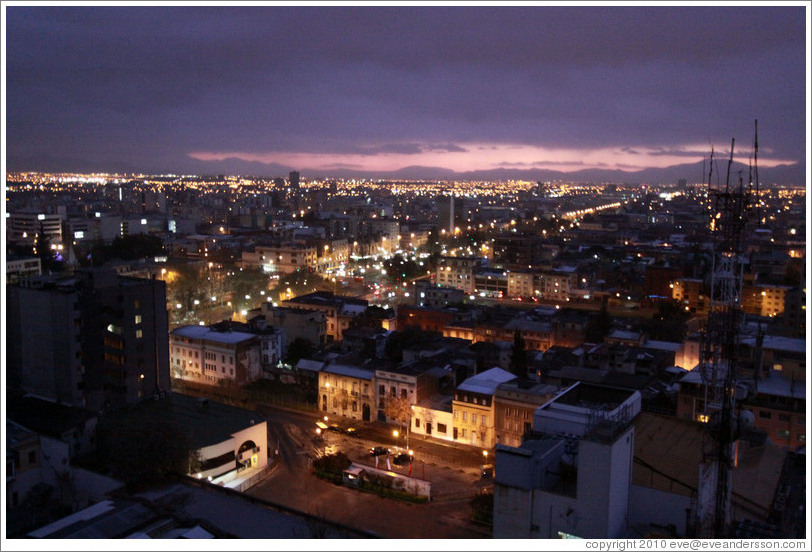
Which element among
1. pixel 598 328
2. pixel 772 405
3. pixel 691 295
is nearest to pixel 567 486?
pixel 772 405

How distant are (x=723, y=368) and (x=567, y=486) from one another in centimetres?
94

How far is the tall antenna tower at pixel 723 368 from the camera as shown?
2.70 metres

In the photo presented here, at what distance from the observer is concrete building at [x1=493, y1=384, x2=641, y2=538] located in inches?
121

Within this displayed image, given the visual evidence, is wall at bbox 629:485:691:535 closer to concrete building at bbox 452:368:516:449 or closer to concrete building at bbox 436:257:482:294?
concrete building at bbox 452:368:516:449

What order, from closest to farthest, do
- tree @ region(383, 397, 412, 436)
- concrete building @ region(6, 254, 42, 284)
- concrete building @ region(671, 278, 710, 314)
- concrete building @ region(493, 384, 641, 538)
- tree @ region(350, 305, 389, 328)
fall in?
concrete building @ region(493, 384, 641, 538), tree @ region(383, 397, 412, 436), tree @ region(350, 305, 389, 328), concrete building @ region(6, 254, 42, 284), concrete building @ region(671, 278, 710, 314)

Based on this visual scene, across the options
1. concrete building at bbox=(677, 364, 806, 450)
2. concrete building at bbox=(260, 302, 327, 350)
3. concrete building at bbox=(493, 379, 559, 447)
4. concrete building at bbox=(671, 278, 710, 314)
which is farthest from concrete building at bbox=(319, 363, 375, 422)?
concrete building at bbox=(671, 278, 710, 314)

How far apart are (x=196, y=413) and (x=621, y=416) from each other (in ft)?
11.0

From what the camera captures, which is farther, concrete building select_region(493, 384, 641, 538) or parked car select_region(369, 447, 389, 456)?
parked car select_region(369, 447, 389, 456)

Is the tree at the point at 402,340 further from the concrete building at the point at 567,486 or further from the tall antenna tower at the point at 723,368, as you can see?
the tall antenna tower at the point at 723,368

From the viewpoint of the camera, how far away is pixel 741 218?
2867mm

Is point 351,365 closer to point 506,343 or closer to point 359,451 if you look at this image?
point 359,451

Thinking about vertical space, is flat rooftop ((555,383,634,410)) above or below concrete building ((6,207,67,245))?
below

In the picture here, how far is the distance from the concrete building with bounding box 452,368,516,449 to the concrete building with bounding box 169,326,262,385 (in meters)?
2.53

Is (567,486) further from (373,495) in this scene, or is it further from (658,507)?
(373,495)
